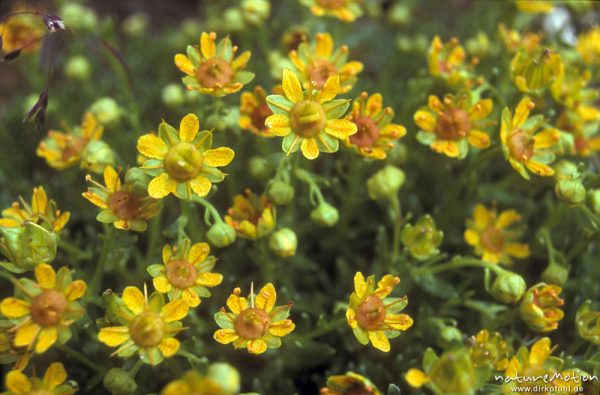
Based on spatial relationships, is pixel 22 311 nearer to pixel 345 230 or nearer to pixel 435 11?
pixel 345 230

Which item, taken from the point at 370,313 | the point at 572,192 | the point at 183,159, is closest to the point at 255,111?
the point at 183,159

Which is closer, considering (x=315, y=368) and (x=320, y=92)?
(x=320, y=92)

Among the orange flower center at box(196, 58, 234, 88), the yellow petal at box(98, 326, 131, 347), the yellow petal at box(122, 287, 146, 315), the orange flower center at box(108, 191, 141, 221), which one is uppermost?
the orange flower center at box(196, 58, 234, 88)

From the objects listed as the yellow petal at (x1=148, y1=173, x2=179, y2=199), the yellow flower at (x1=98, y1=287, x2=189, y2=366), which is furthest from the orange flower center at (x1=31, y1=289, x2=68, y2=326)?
the yellow petal at (x1=148, y1=173, x2=179, y2=199)

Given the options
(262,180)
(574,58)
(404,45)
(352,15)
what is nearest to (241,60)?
(262,180)

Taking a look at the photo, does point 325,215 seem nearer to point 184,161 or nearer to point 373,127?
point 373,127

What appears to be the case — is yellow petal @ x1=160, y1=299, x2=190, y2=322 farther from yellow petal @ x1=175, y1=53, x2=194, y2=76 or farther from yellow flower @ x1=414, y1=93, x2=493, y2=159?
yellow flower @ x1=414, y1=93, x2=493, y2=159

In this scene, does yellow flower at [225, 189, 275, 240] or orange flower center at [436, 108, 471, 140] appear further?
orange flower center at [436, 108, 471, 140]
